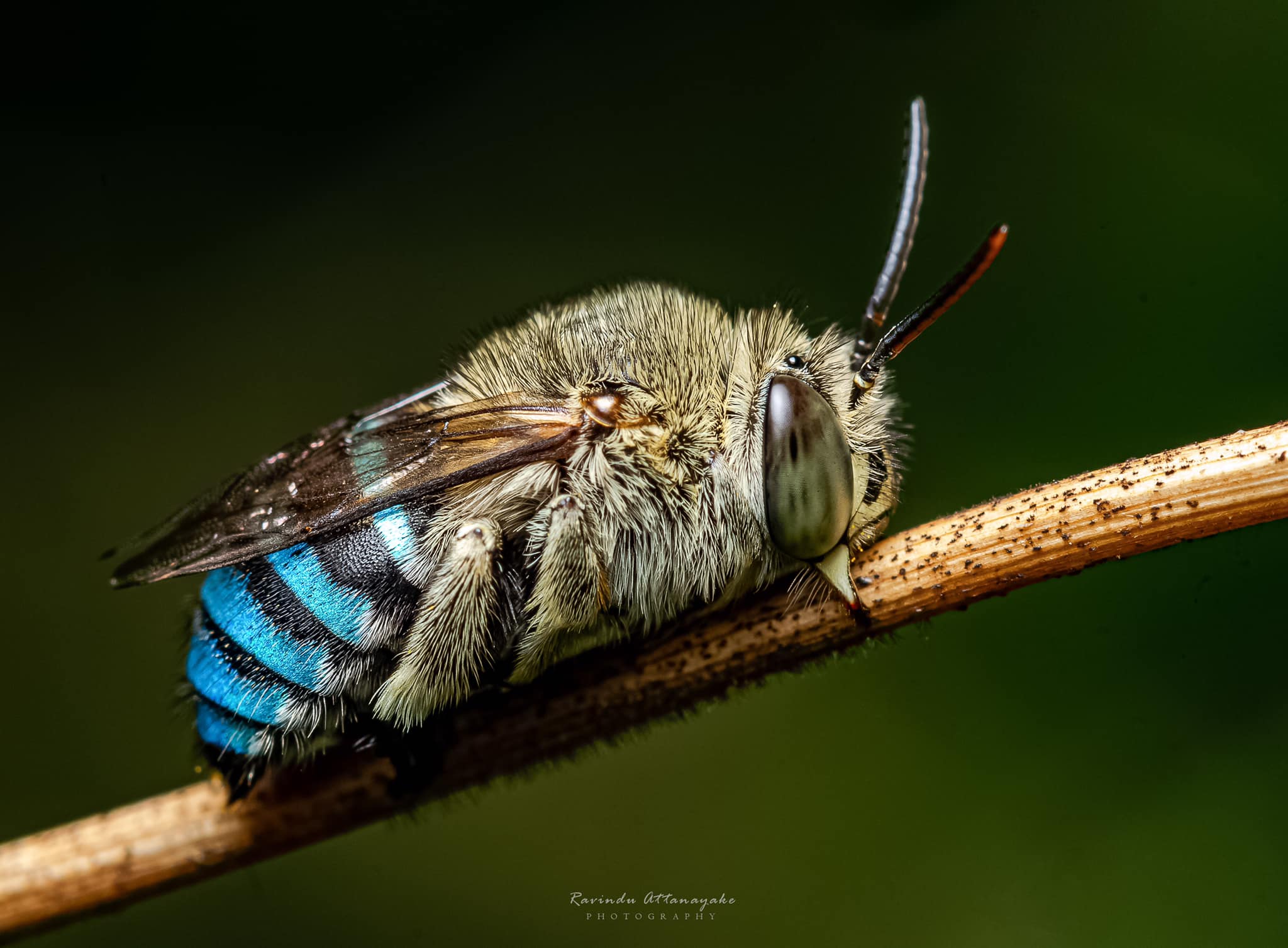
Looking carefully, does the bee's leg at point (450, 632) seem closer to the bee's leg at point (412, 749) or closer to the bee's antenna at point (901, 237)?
the bee's leg at point (412, 749)

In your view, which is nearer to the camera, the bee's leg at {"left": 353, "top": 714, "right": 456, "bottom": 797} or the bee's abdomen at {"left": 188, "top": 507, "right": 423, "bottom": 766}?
the bee's abdomen at {"left": 188, "top": 507, "right": 423, "bottom": 766}

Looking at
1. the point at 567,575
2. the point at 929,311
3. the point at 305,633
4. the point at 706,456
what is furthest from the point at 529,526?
the point at 929,311

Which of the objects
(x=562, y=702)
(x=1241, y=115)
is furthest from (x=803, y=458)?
(x=1241, y=115)

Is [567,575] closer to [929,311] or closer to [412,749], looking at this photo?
[412,749]

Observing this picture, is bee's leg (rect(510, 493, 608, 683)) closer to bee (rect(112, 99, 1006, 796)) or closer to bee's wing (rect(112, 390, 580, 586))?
bee (rect(112, 99, 1006, 796))

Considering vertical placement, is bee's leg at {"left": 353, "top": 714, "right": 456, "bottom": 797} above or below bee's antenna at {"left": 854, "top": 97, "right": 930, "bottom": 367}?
below

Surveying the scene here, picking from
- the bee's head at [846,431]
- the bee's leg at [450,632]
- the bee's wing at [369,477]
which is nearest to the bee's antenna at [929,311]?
the bee's head at [846,431]

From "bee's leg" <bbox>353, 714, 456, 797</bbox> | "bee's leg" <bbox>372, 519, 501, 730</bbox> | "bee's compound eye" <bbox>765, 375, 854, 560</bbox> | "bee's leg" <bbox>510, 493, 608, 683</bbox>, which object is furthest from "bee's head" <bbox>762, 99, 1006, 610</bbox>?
"bee's leg" <bbox>353, 714, 456, 797</bbox>
